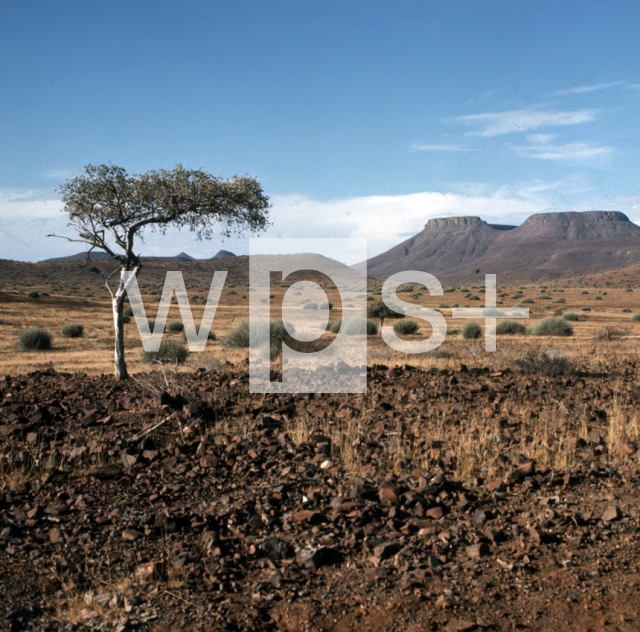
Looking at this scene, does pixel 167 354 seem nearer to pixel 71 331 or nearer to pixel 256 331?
pixel 256 331

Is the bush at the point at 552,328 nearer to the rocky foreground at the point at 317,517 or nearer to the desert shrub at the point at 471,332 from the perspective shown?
the desert shrub at the point at 471,332

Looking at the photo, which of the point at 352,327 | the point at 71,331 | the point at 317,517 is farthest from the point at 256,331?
the point at 317,517

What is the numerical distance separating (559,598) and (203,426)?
5.09m

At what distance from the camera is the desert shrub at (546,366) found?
521 inches

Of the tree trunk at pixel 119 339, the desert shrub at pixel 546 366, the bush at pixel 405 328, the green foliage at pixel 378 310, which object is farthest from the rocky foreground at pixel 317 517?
the green foliage at pixel 378 310

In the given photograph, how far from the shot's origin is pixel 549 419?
822 centimetres

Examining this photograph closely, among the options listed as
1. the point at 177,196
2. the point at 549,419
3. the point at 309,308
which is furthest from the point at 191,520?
the point at 309,308

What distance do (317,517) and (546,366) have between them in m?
9.81

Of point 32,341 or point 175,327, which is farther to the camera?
point 175,327

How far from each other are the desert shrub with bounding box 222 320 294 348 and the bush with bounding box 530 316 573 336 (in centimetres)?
1266

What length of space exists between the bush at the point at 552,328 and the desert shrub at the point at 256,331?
12.7 metres

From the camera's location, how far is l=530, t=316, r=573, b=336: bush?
1067 inches

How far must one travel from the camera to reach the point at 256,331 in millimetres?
21453

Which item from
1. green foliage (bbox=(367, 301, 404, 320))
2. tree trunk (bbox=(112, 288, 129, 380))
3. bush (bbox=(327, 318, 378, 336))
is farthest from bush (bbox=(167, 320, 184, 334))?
tree trunk (bbox=(112, 288, 129, 380))
